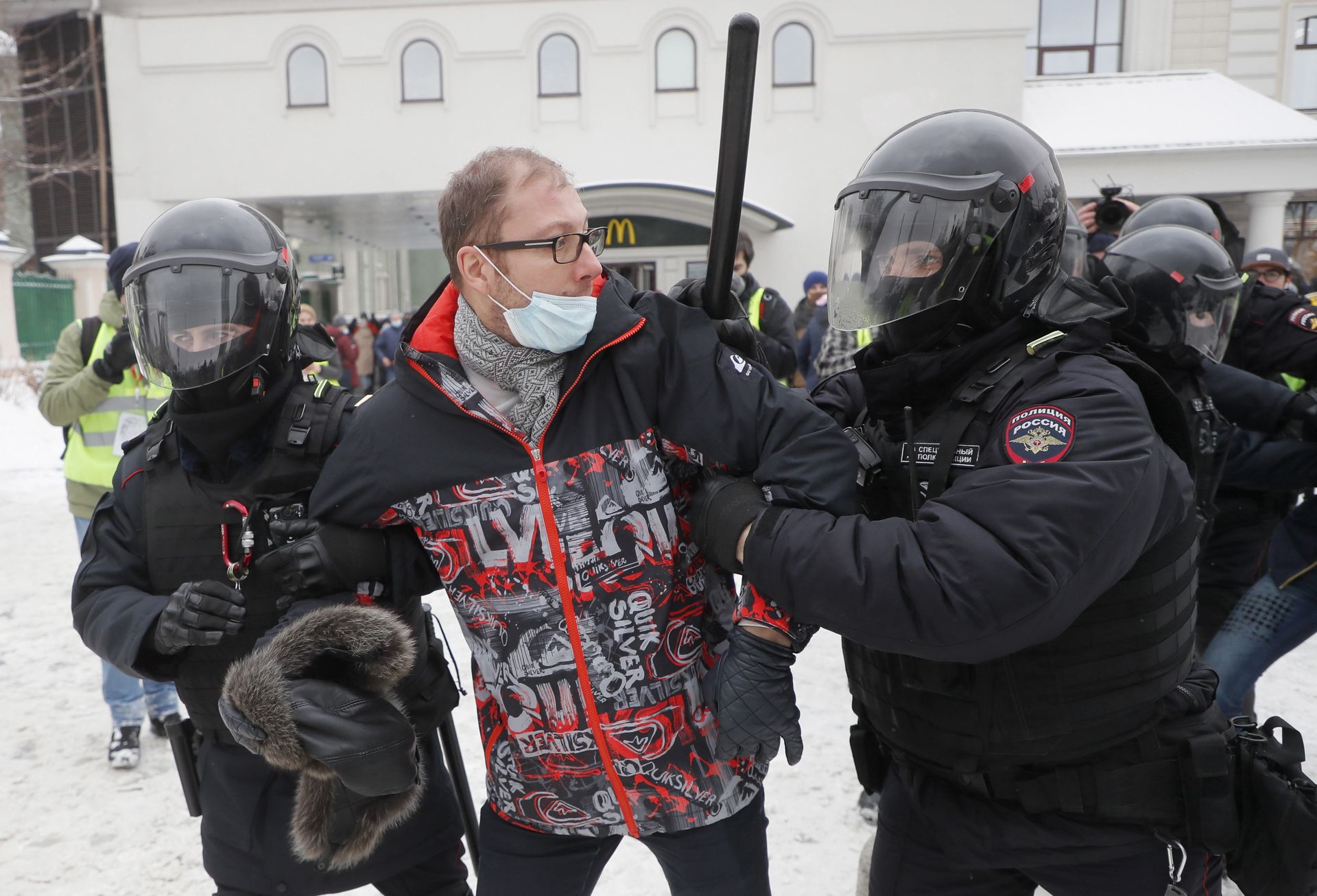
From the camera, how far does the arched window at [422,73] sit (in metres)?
17.0

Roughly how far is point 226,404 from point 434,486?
0.60 meters

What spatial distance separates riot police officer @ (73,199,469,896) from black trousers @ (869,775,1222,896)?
94cm

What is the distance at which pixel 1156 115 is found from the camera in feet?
54.9

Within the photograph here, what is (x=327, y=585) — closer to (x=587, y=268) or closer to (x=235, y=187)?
(x=587, y=268)

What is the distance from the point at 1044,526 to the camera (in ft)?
4.60

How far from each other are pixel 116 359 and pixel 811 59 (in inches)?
575

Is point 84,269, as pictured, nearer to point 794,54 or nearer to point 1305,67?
point 794,54

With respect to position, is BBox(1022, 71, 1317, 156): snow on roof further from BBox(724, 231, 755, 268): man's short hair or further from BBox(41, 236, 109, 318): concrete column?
BBox(41, 236, 109, 318): concrete column

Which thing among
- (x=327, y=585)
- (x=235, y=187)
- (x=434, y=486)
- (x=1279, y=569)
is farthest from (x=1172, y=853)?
(x=235, y=187)

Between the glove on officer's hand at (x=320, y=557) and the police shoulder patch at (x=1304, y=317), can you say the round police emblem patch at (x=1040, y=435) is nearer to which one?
the glove on officer's hand at (x=320, y=557)

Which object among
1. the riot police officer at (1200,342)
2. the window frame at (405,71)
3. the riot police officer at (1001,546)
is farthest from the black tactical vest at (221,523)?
the window frame at (405,71)

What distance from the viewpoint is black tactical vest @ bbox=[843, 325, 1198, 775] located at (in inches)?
63.3

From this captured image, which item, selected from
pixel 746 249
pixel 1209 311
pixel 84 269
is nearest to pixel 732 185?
pixel 1209 311

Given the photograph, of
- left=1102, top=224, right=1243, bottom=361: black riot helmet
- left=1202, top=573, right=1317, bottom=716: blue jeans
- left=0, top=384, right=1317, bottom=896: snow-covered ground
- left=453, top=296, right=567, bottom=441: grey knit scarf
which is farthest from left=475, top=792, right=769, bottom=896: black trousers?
left=1202, top=573, right=1317, bottom=716: blue jeans
